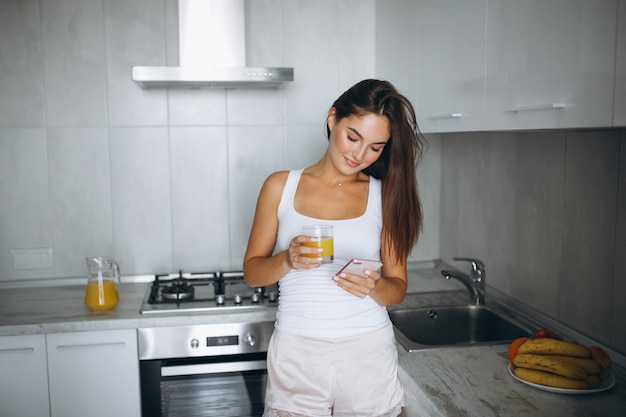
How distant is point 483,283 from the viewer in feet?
7.40

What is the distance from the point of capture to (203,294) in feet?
8.05

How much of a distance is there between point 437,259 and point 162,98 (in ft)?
5.19

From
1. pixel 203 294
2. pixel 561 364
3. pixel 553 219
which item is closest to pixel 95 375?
pixel 203 294

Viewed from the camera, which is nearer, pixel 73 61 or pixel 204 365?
pixel 204 365

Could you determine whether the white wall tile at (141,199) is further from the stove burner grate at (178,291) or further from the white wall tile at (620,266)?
the white wall tile at (620,266)

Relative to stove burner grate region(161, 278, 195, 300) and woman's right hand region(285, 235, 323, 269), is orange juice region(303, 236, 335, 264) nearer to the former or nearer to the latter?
woman's right hand region(285, 235, 323, 269)

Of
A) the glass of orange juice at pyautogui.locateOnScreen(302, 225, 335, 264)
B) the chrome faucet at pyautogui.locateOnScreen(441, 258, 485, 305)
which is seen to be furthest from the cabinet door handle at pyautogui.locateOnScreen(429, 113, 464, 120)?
the glass of orange juice at pyautogui.locateOnScreen(302, 225, 335, 264)

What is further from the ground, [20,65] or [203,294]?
[20,65]

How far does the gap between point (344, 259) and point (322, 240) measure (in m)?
0.25

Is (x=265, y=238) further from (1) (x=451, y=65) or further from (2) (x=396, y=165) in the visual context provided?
(1) (x=451, y=65)

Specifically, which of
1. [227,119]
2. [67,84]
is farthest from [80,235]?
[227,119]

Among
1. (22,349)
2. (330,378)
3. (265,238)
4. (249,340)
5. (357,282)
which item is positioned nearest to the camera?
(357,282)

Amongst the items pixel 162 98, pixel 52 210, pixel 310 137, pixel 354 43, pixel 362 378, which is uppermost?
pixel 354 43

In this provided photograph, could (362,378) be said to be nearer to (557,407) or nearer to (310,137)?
(557,407)
